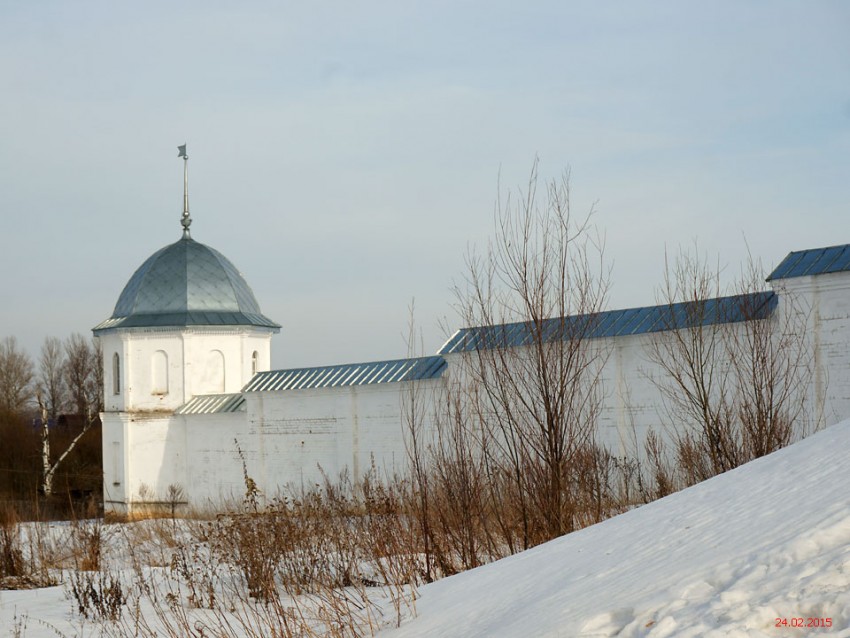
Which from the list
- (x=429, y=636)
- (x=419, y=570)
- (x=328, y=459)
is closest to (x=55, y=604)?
(x=419, y=570)

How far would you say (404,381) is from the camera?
1798cm

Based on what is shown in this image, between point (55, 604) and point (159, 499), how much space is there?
1676cm

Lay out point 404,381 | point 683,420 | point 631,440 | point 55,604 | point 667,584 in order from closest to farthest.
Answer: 1. point 667,584
2. point 55,604
3. point 683,420
4. point 631,440
5. point 404,381

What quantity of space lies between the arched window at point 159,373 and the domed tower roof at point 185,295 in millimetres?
908

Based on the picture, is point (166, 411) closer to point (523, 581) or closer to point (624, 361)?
point (624, 361)

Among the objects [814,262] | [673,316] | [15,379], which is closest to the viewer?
[673,316]

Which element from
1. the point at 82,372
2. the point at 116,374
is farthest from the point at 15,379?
the point at 116,374

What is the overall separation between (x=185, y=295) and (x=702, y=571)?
24.4 metres

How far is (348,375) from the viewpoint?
20.3 meters

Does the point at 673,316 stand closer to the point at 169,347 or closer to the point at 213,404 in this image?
the point at 213,404

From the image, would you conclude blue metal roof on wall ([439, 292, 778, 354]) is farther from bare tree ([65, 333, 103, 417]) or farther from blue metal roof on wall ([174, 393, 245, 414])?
bare tree ([65, 333, 103, 417])

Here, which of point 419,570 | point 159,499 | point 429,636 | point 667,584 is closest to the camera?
point 667,584
